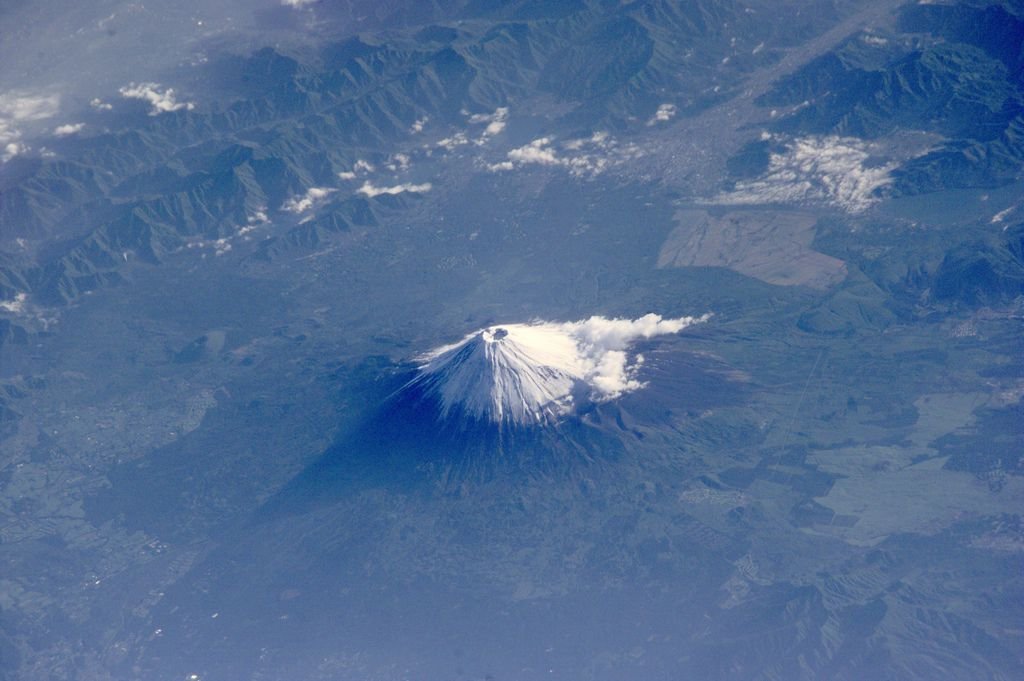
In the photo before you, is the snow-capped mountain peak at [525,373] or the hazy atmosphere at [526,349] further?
the snow-capped mountain peak at [525,373]

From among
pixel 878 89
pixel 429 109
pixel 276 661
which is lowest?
pixel 276 661

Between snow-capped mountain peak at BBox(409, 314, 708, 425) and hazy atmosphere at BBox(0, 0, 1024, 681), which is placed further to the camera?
snow-capped mountain peak at BBox(409, 314, 708, 425)

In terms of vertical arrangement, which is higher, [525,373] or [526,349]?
[526,349]

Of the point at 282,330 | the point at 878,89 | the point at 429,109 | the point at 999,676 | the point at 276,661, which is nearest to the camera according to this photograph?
the point at 999,676

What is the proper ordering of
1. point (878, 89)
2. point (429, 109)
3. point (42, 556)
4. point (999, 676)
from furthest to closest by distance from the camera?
point (429, 109)
point (878, 89)
point (42, 556)
point (999, 676)

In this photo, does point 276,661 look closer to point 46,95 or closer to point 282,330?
point 282,330

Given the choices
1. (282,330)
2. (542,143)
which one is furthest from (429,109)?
(282,330)

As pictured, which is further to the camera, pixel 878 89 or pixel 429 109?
pixel 429 109

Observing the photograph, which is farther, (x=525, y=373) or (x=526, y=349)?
(x=526, y=349)

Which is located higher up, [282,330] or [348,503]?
[282,330]
